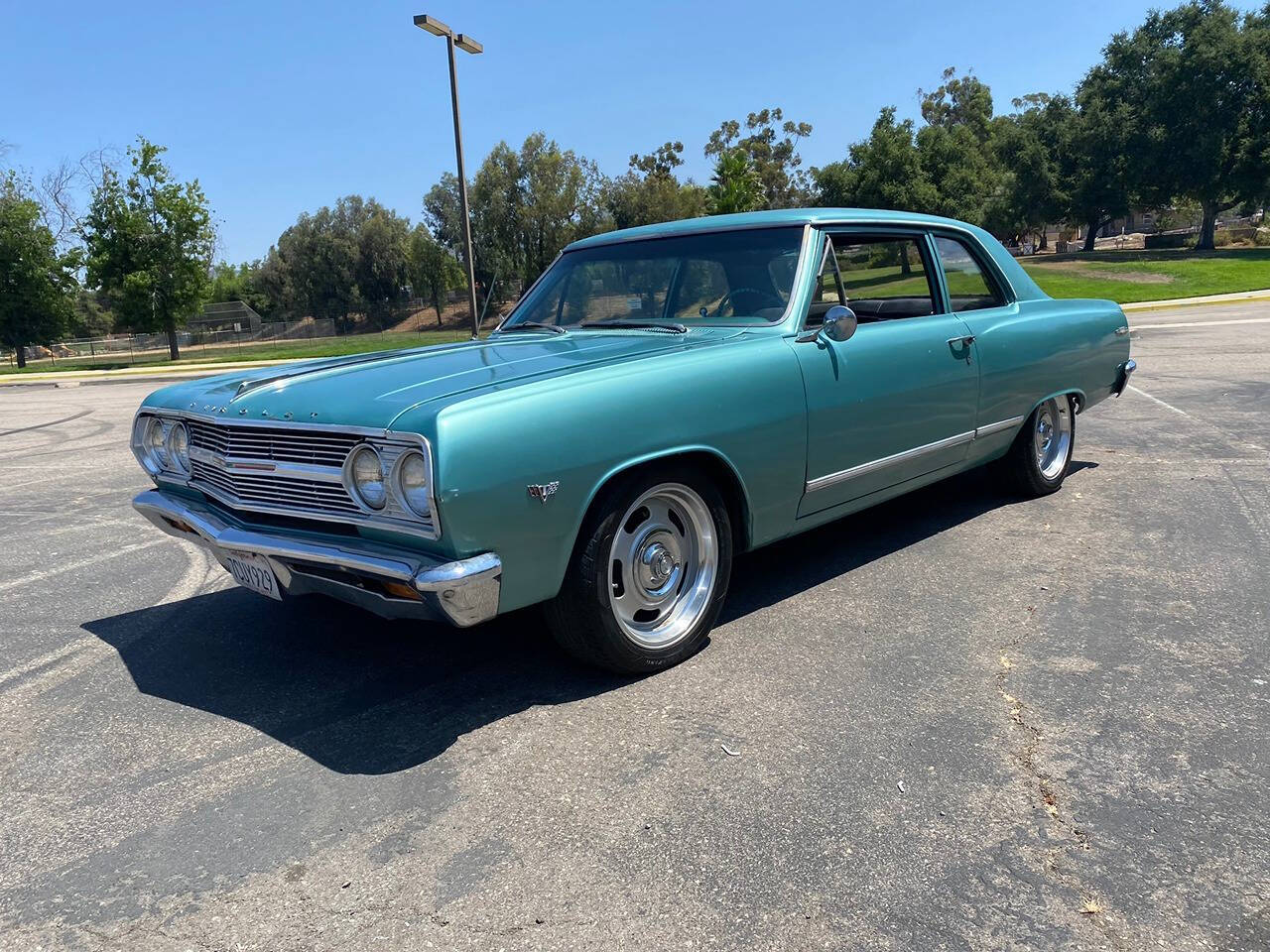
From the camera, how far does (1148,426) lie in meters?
8.09

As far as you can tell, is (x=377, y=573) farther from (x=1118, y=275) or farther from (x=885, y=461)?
(x=1118, y=275)

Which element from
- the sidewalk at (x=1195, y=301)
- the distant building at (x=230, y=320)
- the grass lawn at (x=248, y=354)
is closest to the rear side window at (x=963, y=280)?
the grass lawn at (x=248, y=354)

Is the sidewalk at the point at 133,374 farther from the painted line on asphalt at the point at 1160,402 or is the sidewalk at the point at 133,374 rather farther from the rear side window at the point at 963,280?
the rear side window at the point at 963,280

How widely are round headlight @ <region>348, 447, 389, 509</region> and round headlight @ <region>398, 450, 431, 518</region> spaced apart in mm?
87

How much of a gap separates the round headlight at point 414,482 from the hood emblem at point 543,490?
319 mm

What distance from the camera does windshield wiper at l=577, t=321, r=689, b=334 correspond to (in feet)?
13.4

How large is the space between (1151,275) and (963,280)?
1314 inches

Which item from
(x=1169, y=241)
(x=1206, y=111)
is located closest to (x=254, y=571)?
(x=1206, y=111)

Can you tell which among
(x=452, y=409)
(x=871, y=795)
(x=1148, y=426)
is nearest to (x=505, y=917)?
(x=871, y=795)

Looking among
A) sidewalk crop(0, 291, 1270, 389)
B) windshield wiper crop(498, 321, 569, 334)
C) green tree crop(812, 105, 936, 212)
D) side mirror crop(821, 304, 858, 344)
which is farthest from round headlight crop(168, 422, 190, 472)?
green tree crop(812, 105, 936, 212)

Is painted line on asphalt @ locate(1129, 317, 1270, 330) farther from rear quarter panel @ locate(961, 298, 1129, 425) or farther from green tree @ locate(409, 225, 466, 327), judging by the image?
green tree @ locate(409, 225, 466, 327)

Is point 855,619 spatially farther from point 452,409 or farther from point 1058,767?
point 452,409

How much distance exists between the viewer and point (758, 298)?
4098 mm

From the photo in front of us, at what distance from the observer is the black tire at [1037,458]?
5551 millimetres
